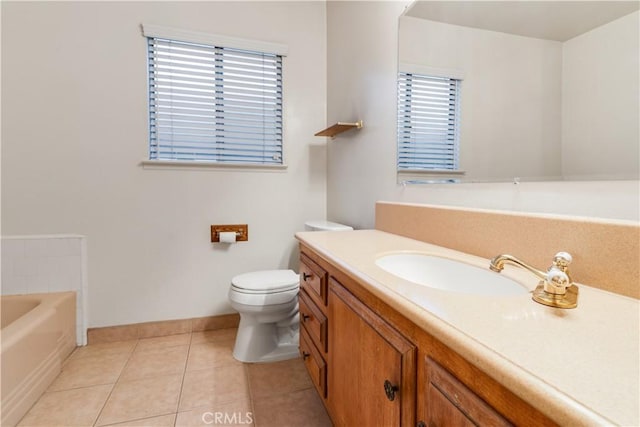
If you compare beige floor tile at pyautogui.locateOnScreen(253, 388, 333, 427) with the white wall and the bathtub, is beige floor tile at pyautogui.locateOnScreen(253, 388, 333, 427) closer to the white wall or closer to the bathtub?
the bathtub

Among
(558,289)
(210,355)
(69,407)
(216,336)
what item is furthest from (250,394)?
(558,289)

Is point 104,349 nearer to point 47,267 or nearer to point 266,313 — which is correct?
point 47,267

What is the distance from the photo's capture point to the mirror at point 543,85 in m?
0.66

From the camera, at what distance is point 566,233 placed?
71cm

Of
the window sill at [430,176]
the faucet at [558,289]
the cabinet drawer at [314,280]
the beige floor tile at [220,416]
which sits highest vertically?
the window sill at [430,176]

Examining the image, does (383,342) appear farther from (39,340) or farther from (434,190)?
(39,340)

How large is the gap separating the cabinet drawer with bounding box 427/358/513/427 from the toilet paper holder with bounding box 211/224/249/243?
6.17 ft

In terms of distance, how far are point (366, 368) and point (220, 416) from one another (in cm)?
96

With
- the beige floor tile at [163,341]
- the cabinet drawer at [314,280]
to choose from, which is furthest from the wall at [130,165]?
the cabinet drawer at [314,280]

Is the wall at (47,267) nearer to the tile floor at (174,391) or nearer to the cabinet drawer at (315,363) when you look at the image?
the tile floor at (174,391)

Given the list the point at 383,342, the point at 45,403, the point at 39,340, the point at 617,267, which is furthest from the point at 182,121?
the point at 617,267

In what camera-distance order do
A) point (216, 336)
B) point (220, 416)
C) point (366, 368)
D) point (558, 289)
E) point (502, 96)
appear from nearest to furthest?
point (558, 289) < point (366, 368) < point (502, 96) < point (220, 416) < point (216, 336)

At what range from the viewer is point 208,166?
2.16 meters

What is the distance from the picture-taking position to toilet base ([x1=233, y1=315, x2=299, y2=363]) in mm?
1812
